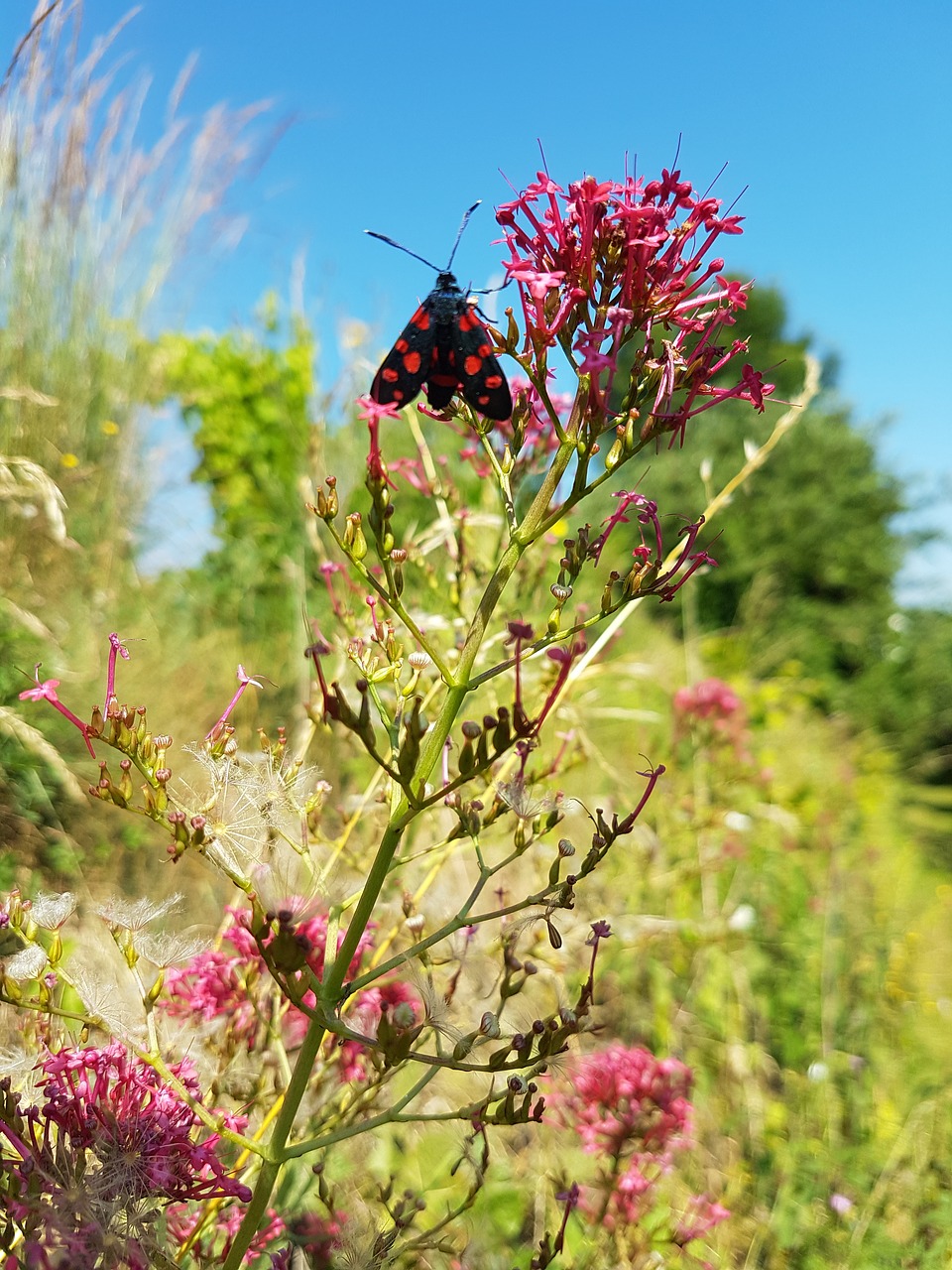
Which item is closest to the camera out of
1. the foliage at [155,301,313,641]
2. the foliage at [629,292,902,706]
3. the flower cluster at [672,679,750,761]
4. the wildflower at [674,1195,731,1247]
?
the wildflower at [674,1195,731,1247]

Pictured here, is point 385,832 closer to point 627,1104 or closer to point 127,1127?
point 127,1127

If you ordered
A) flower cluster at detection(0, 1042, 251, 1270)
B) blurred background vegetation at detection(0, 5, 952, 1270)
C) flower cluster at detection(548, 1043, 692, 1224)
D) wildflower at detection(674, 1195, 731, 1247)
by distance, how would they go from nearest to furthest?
flower cluster at detection(0, 1042, 251, 1270) < wildflower at detection(674, 1195, 731, 1247) < flower cluster at detection(548, 1043, 692, 1224) < blurred background vegetation at detection(0, 5, 952, 1270)

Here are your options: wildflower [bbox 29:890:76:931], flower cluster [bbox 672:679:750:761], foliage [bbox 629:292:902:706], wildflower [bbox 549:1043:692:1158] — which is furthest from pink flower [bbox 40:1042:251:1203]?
foliage [bbox 629:292:902:706]

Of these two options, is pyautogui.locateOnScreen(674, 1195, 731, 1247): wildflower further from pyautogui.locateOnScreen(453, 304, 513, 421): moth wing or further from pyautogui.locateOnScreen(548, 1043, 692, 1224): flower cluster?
pyautogui.locateOnScreen(453, 304, 513, 421): moth wing

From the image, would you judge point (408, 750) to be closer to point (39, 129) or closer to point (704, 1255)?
point (704, 1255)

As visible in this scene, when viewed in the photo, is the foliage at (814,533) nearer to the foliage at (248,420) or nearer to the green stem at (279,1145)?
the foliage at (248,420)

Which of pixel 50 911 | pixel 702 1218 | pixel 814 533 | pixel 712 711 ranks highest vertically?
pixel 814 533

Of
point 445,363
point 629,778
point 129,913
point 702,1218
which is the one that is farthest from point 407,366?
point 629,778
